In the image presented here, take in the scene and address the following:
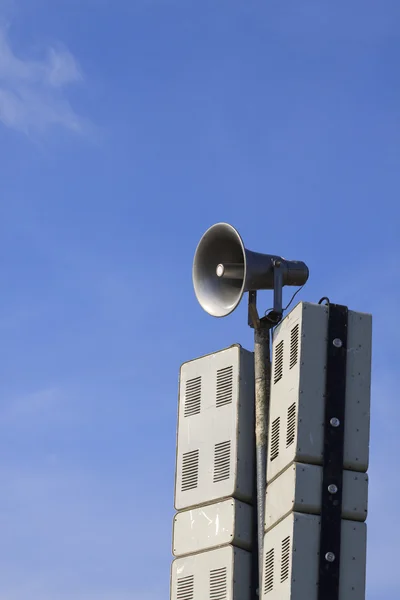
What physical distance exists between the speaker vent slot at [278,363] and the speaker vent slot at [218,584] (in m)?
2.72

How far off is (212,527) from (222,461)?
932mm

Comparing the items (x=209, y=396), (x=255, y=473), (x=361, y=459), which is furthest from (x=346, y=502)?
(x=209, y=396)

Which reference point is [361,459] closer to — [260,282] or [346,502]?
[346,502]

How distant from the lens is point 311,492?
17812mm

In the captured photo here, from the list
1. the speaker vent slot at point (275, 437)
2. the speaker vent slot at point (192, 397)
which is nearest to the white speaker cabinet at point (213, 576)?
the speaker vent slot at point (275, 437)

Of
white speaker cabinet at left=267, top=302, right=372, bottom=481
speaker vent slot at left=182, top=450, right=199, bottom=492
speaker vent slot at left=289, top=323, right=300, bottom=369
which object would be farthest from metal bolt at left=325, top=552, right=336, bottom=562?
speaker vent slot at left=182, top=450, right=199, bottom=492

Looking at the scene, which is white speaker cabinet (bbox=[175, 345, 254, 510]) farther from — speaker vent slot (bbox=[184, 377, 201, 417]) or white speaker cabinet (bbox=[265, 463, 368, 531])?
white speaker cabinet (bbox=[265, 463, 368, 531])

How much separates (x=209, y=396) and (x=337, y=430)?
9.52ft

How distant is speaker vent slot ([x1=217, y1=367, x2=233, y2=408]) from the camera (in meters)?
Answer: 20.2

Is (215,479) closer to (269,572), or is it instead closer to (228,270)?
(269,572)

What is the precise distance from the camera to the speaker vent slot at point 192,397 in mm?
20672

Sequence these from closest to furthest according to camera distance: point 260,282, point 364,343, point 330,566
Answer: point 330,566 → point 364,343 → point 260,282

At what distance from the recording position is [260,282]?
20.2 m

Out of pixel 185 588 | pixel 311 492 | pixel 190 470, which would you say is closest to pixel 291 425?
pixel 311 492
